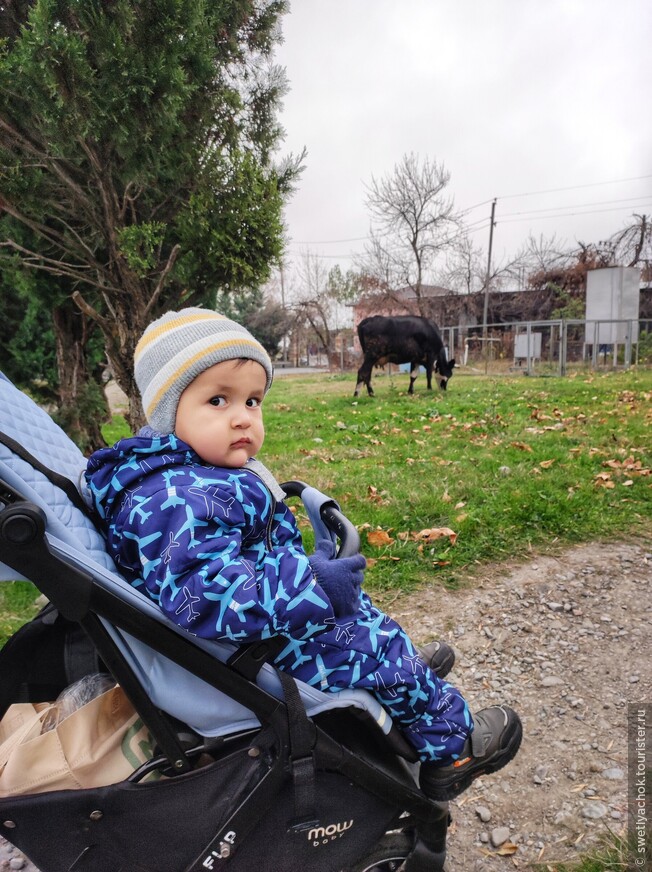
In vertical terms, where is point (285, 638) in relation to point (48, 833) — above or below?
above

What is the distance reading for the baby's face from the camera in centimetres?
147

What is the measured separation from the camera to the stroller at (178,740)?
3.67 feet

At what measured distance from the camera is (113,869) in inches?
48.2

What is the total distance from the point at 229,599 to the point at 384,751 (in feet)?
2.29

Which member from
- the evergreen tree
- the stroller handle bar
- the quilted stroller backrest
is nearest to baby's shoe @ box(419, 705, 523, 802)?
the quilted stroller backrest

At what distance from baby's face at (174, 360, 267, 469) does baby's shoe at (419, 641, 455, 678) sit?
48.9 inches

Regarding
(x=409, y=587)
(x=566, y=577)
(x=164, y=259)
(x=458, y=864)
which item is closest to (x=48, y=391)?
(x=164, y=259)

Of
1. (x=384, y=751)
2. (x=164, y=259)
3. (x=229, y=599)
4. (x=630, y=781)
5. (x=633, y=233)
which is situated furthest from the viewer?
(x=633, y=233)

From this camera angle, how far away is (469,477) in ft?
15.6

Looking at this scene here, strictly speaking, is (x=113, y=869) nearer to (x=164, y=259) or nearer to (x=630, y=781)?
(x=630, y=781)

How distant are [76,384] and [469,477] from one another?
4446 mm

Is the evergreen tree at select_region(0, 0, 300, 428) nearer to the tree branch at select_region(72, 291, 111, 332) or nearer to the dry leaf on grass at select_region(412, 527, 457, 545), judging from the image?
the tree branch at select_region(72, 291, 111, 332)

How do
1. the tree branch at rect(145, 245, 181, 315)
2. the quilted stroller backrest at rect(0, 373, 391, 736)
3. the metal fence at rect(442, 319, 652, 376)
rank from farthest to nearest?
1. the metal fence at rect(442, 319, 652, 376)
2. the tree branch at rect(145, 245, 181, 315)
3. the quilted stroller backrest at rect(0, 373, 391, 736)

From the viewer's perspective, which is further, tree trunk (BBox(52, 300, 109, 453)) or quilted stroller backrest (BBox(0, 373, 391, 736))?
tree trunk (BBox(52, 300, 109, 453))
